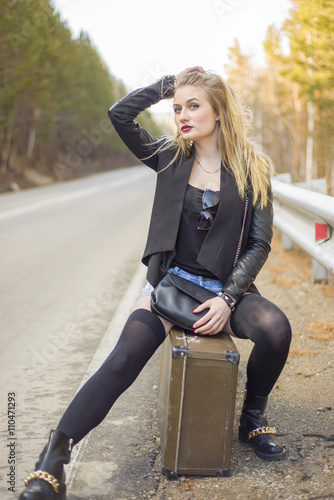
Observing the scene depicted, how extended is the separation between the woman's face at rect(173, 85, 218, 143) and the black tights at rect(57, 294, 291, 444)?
91 centimetres

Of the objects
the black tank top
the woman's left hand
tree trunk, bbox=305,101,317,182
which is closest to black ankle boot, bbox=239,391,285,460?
the woman's left hand

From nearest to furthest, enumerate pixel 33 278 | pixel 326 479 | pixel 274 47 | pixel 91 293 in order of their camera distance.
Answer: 1. pixel 326 479
2. pixel 91 293
3. pixel 33 278
4. pixel 274 47

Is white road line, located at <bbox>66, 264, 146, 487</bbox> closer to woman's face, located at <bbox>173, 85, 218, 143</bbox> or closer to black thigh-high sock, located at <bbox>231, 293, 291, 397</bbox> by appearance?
black thigh-high sock, located at <bbox>231, 293, 291, 397</bbox>

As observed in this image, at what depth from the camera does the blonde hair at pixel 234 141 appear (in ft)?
10.0

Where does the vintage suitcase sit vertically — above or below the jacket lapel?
below

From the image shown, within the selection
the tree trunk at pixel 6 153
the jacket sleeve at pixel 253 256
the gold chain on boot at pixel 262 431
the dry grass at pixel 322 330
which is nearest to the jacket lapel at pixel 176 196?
the jacket sleeve at pixel 253 256

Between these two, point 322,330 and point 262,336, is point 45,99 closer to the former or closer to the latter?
point 322,330

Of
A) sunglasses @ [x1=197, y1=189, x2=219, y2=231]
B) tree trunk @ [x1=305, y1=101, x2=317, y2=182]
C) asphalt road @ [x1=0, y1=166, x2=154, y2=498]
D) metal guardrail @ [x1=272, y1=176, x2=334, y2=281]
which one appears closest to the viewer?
sunglasses @ [x1=197, y1=189, x2=219, y2=231]

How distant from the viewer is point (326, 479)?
245cm

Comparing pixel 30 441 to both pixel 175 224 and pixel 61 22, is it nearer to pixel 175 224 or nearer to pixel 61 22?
pixel 175 224

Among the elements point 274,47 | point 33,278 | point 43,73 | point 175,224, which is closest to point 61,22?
point 43,73

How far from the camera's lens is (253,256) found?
2.98 metres

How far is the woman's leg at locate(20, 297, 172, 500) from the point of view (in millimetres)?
→ 2303

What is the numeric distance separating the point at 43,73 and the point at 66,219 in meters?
22.2
